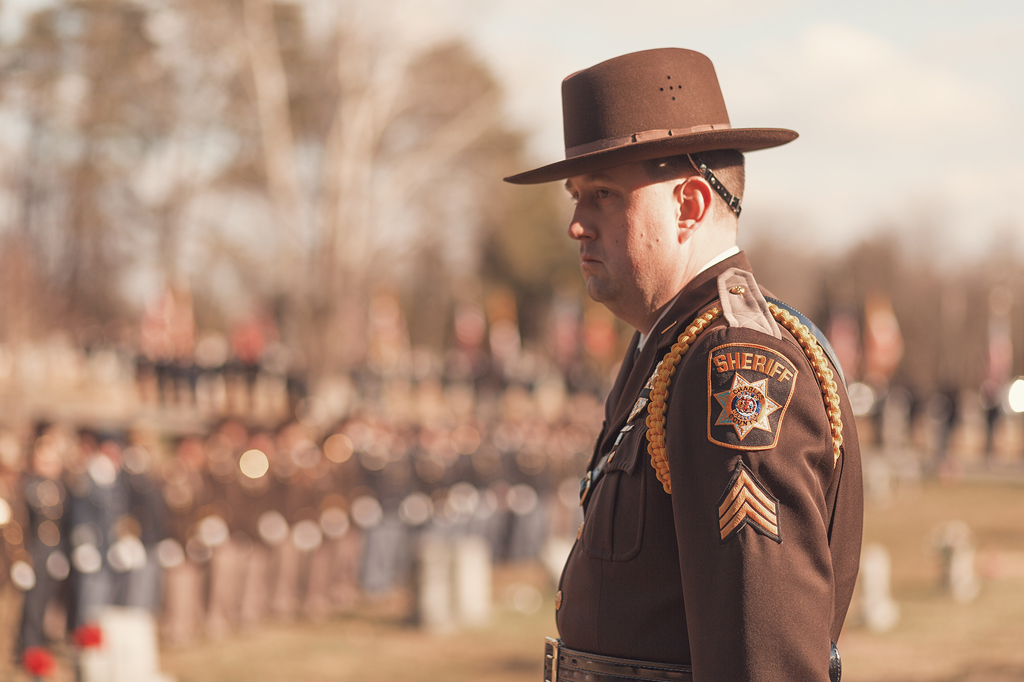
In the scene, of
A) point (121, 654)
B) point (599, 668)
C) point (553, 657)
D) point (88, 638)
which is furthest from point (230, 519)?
point (599, 668)

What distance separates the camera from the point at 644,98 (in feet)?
6.29

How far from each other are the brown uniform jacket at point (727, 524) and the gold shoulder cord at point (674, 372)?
0.03m

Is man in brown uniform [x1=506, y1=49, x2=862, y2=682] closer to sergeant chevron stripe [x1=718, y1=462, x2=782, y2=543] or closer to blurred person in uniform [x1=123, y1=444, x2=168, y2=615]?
sergeant chevron stripe [x1=718, y1=462, x2=782, y2=543]

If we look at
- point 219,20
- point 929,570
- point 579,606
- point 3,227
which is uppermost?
point 219,20

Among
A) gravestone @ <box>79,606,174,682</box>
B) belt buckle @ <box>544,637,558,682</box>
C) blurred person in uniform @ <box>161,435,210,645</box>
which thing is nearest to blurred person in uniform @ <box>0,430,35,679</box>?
blurred person in uniform @ <box>161,435,210,645</box>

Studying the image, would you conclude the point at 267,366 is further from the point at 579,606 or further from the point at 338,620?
the point at 579,606

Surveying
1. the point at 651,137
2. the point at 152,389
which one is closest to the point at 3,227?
the point at 152,389

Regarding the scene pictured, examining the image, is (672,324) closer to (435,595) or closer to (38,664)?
(38,664)

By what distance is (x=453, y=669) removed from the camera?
29.4 feet

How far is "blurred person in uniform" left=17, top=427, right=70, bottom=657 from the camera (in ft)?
28.9

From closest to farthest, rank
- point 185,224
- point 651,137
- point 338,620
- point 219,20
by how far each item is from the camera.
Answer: point 651,137 → point 338,620 → point 219,20 → point 185,224

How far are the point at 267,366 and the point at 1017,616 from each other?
2098cm

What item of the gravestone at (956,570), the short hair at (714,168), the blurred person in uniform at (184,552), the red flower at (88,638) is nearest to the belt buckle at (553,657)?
the short hair at (714,168)

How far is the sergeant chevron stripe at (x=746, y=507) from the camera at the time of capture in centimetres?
153
